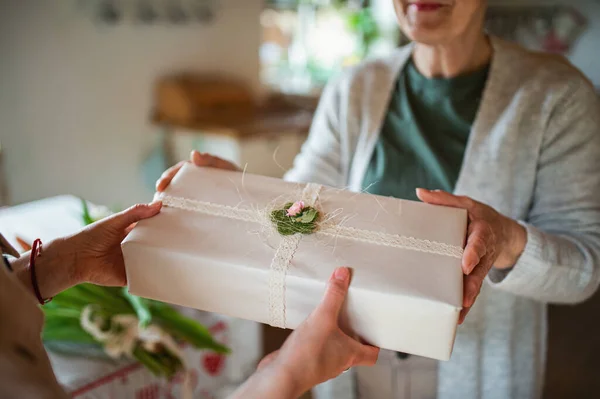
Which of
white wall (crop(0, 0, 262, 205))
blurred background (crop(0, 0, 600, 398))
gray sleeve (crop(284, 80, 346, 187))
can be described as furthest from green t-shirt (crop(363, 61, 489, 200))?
white wall (crop(0, 0, 262, 205))

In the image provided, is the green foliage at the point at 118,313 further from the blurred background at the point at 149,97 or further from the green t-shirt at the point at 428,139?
the blurred background at the point at 149,97

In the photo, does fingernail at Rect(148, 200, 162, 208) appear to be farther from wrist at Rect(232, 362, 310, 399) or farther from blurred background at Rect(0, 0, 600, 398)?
blurred background at Rect(0, 0, 600, 398)

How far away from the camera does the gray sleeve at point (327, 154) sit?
1185 millimetres

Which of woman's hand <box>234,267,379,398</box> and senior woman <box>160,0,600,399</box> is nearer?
woman's hand <box>234,267,379,398</box>

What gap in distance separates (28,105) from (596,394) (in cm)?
284

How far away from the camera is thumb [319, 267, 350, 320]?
688 mm

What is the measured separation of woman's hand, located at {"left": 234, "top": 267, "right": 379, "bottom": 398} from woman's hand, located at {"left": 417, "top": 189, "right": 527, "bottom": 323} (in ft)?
0.53

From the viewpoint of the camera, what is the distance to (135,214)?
2.70 ft

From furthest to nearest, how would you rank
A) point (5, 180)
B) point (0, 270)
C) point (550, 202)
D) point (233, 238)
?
point (5, 180), point (550, 202), point (233, 238), point (0, 270)

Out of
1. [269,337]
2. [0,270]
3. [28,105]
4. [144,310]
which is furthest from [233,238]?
[28,105]

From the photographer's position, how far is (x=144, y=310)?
1.14 metres

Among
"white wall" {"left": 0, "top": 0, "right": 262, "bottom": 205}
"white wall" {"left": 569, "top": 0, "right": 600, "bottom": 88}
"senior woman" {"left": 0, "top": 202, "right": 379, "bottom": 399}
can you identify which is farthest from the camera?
"white wall" {"left": 569, "top": 0, "right": 600, "bottom": 88}

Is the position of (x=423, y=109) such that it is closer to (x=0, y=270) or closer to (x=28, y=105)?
(x=0, y=270)

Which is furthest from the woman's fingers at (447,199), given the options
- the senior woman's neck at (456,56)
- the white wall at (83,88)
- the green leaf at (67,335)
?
the white wall at (83,88)
